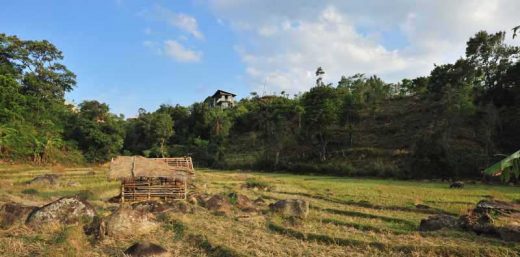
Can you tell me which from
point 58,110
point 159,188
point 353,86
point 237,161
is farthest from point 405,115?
point 58,110

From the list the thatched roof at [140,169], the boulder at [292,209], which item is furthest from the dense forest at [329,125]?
the boulder at [292,209]

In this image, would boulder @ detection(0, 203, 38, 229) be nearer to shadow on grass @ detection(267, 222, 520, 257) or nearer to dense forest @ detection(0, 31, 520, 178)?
shadow on grass @ detection(267, 222, 520, 257)

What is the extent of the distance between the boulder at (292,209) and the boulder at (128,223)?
4.90m

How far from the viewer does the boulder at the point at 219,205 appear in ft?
52.4

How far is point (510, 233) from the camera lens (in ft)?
33.9

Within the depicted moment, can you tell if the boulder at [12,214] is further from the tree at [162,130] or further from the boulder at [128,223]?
the tree at [162,130]

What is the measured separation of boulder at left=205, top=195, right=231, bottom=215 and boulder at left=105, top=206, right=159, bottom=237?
3750mm

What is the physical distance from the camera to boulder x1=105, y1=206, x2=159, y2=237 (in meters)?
11.5

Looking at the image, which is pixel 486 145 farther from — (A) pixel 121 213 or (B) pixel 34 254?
(B) pixel 34 254

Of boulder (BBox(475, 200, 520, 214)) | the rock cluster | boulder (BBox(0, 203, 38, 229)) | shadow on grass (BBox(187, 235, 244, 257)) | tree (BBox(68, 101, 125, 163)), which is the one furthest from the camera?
tree (BBox(68, 101, 125, 163))

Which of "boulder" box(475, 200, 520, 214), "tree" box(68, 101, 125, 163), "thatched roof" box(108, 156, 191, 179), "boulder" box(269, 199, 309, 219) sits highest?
"tree" box(68, 101, 125, 163)

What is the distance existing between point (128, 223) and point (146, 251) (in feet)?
9.05

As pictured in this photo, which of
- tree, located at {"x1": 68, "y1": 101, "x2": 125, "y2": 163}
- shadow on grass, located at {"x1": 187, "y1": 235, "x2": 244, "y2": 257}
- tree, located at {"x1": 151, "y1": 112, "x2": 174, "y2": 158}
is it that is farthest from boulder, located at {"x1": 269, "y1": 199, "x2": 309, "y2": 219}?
tree, located at {"x1": 151, "y1": 112, "x2": 174, "y2": 158}

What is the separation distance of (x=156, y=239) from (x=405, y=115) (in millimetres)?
47841
